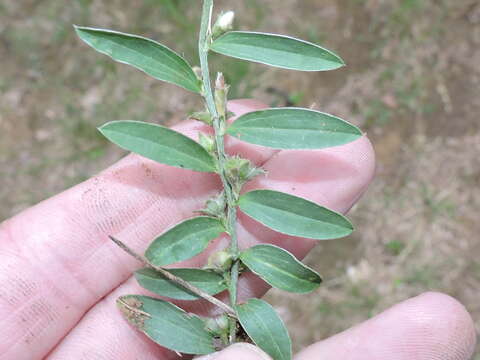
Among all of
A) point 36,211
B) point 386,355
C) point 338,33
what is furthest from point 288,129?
point 338,33

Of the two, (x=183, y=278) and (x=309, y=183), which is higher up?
(x=309, y=183)

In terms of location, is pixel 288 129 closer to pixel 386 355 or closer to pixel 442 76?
pixel 386 355

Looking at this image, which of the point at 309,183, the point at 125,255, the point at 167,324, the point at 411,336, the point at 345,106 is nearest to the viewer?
the point at 167,324

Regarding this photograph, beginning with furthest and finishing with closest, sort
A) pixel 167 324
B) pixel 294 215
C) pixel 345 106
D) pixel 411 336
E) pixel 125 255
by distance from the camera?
pixel 345 106 < pixel 125 255 < pixel 411 336 < pixel 167 324 < pixel 294 215

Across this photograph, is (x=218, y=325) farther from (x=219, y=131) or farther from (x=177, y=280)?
(x=219, y=131)

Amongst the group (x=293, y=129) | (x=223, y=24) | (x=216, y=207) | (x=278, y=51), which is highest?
(x=223, y=24)

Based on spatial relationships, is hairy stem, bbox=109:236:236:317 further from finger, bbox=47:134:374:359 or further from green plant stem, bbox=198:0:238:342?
finger, bbox=47:134:374:359

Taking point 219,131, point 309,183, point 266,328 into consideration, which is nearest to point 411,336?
point 266,328
